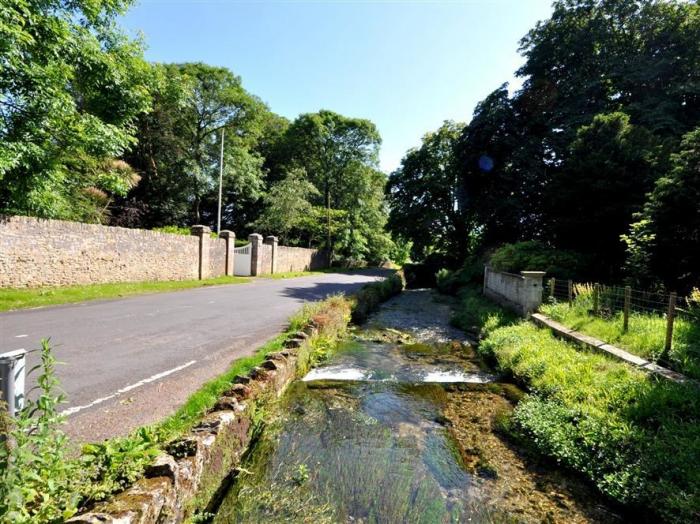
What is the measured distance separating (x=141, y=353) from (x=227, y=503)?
3.78 metres

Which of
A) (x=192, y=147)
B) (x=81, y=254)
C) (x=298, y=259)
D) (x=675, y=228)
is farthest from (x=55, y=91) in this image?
(x=298, y=259)

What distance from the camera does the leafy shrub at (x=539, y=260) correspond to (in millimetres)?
11867

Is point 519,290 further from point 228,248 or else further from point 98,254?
point 228,248

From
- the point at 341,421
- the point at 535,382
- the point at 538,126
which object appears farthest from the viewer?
the point at 538,126

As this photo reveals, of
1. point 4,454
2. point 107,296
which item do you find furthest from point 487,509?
point 107,296

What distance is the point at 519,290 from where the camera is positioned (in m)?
11.1

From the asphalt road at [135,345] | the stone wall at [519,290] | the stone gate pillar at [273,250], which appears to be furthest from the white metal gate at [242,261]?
the stone wall at [519,290]

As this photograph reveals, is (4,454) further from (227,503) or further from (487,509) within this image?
(487,509)

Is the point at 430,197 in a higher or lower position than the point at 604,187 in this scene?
higher

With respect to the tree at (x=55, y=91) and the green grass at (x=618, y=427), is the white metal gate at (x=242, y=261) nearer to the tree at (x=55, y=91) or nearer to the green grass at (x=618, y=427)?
the tree at (x=55, y=91)

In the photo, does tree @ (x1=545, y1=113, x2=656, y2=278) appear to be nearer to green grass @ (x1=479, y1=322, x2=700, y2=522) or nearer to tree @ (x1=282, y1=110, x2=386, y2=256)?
green grass @ (x1=479, y1=322, x2=700, y2=522)

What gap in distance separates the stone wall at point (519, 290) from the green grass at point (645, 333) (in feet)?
4.80

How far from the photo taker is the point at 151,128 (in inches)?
1083

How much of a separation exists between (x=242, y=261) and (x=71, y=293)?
465 inches
